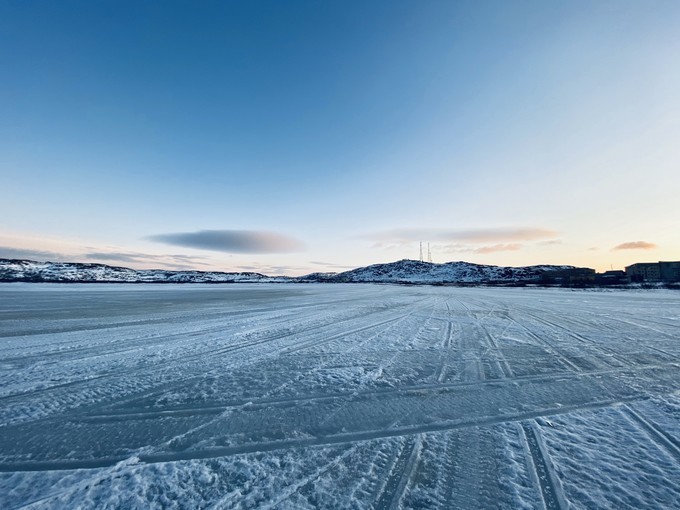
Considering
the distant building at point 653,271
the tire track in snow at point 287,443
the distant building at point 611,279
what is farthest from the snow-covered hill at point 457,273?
the tire track in snow at point 287,443

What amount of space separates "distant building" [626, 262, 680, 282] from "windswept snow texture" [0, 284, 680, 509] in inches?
3113

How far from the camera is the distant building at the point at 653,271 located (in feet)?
208

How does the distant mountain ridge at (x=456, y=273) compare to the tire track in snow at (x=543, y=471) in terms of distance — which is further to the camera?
the distant mountain ridge at (x=456, y=273)

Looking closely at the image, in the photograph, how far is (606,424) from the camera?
2.76 metres

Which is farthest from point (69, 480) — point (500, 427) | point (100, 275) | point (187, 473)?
point (100, 275)

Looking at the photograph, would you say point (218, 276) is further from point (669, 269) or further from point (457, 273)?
point (669, 269)

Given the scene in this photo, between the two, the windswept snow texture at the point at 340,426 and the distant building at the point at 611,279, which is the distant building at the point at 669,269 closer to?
the distant building at the point at 611,279

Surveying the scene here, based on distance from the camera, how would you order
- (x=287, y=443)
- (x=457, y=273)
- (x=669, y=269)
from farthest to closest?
(x=457, y=273), (x=669, y=269), (x=287, y=443)

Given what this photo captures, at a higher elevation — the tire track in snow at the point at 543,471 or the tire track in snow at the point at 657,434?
the tire track in snow at the point at 657,434

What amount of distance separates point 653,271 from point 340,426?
94579 mm

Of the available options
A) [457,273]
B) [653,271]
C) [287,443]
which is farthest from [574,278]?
[457,273]

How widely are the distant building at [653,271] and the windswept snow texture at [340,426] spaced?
79.1 meters

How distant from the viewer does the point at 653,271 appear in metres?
67.6

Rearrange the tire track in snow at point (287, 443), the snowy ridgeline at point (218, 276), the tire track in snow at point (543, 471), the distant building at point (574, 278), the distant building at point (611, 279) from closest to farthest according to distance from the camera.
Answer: the tire track in snow at point (543, 471)
the tire track in snow at point (287, 443)
the distant building at point (611, 279)
the distant building at point (574, 278)
the snowy ridgeline at point (218, 276)
